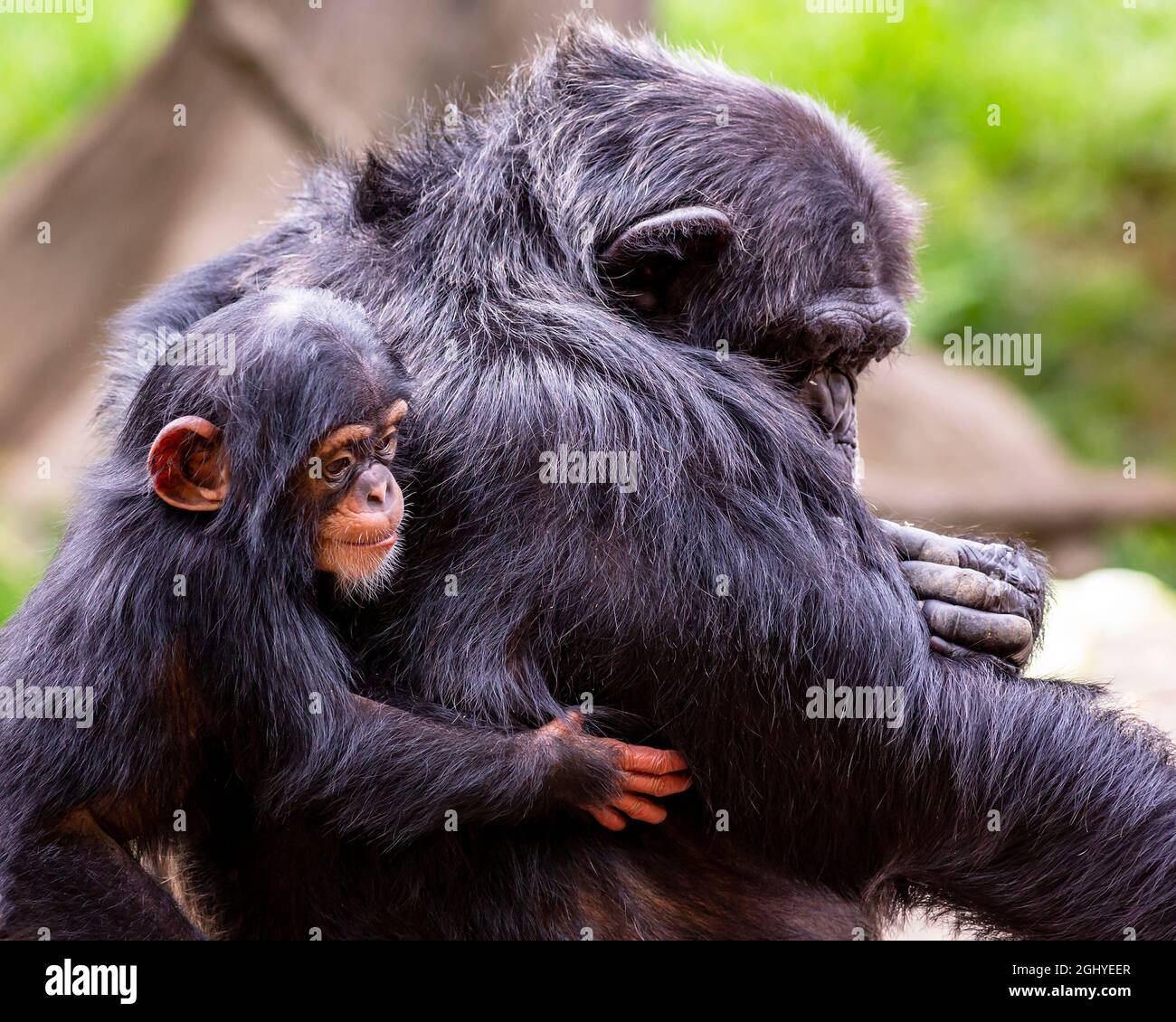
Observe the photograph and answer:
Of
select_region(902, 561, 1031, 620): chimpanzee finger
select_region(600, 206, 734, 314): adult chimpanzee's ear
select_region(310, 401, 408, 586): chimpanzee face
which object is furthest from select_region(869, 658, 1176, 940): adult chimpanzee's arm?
select_region(310, 401, 408, 586): chimpanzee face

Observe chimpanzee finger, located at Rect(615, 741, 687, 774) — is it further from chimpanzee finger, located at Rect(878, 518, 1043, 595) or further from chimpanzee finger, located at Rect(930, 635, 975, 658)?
chimpanzee finger, located at Rect(878, 518, 1043, 595)

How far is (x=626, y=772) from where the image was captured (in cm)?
451

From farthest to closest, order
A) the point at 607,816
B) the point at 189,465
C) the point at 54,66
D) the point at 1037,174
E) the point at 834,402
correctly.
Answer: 1. the point at 1037,174
2. the point at 54,66
3. the point at 834,402
4. the point at 607,816
5. the point at 189,465

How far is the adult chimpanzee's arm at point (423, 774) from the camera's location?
13.7ft

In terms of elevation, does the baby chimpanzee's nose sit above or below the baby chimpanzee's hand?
above

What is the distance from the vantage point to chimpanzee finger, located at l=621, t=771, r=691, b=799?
451 centimetres

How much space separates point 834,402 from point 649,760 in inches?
60.8

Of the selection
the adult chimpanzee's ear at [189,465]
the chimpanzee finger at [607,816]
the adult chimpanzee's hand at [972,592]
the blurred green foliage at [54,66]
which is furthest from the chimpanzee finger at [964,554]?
the blurred green foliage at [54,66]

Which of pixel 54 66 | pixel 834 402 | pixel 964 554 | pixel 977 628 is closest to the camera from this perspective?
pixel 977 628

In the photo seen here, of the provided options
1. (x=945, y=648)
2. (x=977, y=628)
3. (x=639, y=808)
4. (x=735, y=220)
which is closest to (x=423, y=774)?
(x=639, y=808)

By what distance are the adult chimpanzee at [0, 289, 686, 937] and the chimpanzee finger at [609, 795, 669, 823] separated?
0.05 metres

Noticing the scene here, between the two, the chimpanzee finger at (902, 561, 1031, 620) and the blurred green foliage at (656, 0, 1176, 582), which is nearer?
the chimpanzee finger at (902, 561, 1031, 620)

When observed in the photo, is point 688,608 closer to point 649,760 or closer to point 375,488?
point 649,760
